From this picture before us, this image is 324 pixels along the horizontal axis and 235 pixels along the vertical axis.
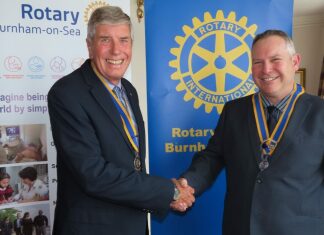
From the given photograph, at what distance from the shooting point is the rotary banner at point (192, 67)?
2.51 meters

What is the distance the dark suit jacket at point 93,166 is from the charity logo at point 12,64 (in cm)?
75

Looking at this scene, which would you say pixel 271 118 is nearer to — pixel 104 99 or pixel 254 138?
pixel 254 138

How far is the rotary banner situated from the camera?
2.51 meters

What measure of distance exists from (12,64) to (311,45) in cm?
647

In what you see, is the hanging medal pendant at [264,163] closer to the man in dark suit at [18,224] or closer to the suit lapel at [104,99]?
the suit lapel at [104,99]

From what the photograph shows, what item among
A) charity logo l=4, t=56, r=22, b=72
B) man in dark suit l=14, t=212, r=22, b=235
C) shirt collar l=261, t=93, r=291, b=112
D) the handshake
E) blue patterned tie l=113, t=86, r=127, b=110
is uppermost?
charity logo l=4, t=56, r=22, b=72

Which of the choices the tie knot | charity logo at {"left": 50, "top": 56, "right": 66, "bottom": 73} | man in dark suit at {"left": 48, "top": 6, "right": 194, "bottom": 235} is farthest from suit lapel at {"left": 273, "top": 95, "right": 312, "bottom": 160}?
charity logo at {"left": 50, "top": 56, "right": 66, "bottom": 73}

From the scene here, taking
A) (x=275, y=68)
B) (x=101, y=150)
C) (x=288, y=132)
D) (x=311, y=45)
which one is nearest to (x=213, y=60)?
(x=275, y=68)

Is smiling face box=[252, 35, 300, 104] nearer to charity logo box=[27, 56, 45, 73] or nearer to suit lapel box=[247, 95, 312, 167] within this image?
suit lapel box=[247, 95, 312, 167]

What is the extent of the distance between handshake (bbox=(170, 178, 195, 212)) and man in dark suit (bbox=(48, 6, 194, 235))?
0.57 feet

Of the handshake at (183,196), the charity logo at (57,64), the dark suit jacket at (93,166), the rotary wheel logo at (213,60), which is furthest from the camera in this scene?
the rotary wheel logo at (213,60)

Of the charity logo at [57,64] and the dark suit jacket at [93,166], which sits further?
the charity logo at [57,64]

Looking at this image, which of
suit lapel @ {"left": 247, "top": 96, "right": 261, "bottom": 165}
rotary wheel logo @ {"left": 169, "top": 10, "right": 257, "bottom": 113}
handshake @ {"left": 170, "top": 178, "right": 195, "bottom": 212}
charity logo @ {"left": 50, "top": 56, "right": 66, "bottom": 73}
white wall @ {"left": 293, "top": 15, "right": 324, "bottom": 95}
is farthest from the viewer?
white wall @ {"left": 293, "top": 15, "right": 324, "bottom": 95}

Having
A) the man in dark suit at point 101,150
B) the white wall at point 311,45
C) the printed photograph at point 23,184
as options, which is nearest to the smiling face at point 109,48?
the man in dark suit at point 101,150
